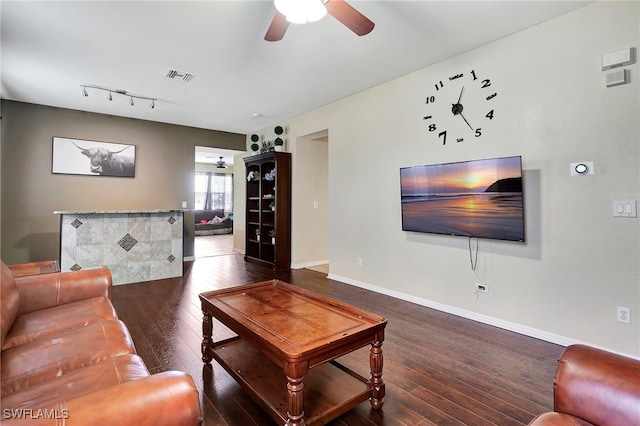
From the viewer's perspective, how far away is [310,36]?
2881mm

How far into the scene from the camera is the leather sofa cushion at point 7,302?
154 cm

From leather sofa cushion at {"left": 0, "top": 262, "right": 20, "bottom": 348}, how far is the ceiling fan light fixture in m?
2.24

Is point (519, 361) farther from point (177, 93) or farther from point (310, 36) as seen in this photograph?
point (177, 93)

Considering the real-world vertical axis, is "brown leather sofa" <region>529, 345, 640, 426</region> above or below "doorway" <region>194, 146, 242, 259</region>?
below

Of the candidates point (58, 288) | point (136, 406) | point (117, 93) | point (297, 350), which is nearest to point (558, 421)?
point (297, 350)

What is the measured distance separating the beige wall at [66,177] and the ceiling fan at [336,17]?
181 inches

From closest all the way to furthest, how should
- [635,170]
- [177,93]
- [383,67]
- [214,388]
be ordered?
[214,388] < [635,170] < [383,67] < [177,93]

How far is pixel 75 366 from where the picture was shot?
1.38m

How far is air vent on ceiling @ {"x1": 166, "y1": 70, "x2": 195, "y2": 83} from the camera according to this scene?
12.1 feet

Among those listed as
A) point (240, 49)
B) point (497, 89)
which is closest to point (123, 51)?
point (240, 49)

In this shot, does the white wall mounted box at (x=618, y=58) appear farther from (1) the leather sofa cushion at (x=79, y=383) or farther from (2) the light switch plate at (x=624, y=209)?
(1) the leather sofa cushion at (x=79, y=383)

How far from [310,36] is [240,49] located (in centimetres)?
76

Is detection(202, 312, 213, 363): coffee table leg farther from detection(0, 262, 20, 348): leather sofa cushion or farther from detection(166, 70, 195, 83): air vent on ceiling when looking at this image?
detection(166, 70, 195, 83): air vent on ceiling

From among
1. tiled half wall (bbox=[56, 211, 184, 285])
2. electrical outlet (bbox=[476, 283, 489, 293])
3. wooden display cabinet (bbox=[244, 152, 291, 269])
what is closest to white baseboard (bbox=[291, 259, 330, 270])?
wooden display cabinet (bbox=[244, 152, 291, 269])
